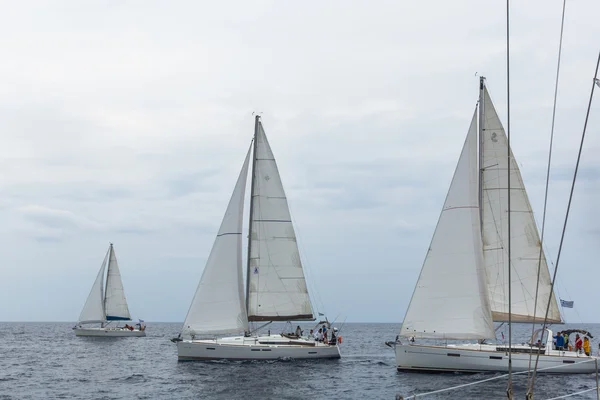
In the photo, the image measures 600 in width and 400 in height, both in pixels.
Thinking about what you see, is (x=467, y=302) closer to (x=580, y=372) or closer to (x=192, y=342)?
(x=580, y=372)

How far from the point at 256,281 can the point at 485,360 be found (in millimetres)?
16077

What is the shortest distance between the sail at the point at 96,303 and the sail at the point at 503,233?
58.2m

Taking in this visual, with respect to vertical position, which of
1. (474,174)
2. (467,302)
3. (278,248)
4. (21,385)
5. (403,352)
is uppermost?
(474,174)

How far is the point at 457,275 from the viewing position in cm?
4069

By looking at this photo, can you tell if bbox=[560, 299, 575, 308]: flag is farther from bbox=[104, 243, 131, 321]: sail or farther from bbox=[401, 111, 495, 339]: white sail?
bbox=[104, 243, 131, 321]: sail

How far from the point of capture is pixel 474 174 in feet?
136

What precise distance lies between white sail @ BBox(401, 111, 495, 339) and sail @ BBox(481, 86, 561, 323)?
93 centimetres

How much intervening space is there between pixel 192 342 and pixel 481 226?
1952cm

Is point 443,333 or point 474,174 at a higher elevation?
point 474,174

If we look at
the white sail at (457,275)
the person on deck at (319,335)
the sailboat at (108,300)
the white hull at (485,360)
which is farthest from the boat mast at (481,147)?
the sailboat at (108,300)

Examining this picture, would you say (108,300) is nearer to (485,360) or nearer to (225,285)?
(225,285)

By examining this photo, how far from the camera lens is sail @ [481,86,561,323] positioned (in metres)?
41.2

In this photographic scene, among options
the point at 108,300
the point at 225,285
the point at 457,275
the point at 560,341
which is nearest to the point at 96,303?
the point at 108,300

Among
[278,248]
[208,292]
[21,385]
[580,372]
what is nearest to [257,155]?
[278,248]
